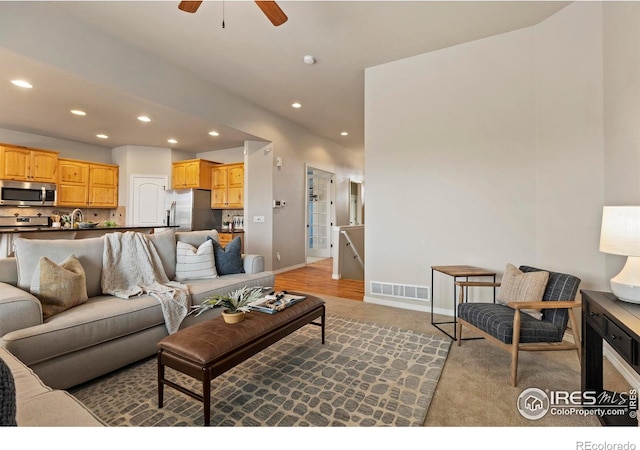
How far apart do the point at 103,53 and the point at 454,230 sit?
4.31m

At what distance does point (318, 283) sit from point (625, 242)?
3.85 meters

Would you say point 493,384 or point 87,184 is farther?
point 87,184

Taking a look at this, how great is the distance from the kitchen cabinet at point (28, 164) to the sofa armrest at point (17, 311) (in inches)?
180

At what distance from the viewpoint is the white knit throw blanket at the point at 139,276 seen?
7.61ft

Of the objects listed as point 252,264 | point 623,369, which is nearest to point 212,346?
point 252,264

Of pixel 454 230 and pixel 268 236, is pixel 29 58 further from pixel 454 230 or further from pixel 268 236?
pixel 454 230

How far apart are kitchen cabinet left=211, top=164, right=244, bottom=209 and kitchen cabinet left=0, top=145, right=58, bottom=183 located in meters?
2.75

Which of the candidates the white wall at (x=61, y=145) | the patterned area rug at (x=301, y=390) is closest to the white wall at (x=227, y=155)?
the white wall at (x=61, y=145)

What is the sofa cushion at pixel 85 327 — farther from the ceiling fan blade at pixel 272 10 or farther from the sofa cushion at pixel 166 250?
the ceiling fan blade at pixel 272 10

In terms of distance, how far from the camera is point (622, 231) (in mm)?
1578

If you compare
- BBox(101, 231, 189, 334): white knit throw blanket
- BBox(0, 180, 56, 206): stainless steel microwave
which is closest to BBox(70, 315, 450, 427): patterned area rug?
BBox(101, 231, 189, 334): white knit throw blanket

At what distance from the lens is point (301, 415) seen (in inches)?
63.4

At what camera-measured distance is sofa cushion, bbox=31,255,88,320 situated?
1919 millimetres

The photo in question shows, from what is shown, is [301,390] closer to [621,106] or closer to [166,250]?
[166,250]
